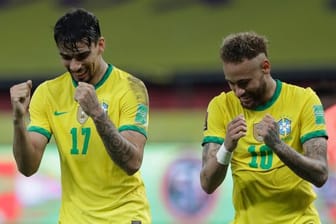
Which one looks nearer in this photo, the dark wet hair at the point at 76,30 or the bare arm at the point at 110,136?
the bare arm at the point at 110,136

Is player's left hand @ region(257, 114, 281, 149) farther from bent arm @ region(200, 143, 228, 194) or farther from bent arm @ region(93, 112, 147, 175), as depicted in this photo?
bent arm @ region(93, 112, 147, 175)

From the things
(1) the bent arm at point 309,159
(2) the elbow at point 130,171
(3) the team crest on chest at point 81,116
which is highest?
(3) the team crest on chest at point 81,116

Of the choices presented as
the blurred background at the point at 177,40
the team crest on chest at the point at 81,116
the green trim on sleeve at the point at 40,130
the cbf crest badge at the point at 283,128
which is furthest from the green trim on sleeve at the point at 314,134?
the blurred background at the point at 177,40

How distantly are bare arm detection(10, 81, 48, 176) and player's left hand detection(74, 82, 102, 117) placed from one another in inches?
12.3

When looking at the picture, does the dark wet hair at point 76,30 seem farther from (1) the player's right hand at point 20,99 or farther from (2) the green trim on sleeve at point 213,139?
(2) the green trim on sleeve at point 213,139

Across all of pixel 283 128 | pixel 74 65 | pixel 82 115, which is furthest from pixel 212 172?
pixel 74 65

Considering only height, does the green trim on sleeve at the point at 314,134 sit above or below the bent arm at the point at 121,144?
above

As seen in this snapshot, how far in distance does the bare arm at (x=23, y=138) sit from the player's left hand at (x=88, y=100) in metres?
0.31

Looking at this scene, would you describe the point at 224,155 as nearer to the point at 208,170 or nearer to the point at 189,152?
the point at 208,170

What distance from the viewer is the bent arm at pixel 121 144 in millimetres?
6160

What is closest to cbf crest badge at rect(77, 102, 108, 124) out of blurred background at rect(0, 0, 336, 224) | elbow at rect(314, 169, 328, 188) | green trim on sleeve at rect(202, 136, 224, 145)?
green trim on sleeve at rect(202, 136, 224, 145)

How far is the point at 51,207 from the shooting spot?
38.1 ft

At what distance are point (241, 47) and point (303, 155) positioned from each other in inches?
25.7

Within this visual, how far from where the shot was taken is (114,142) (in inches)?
244
